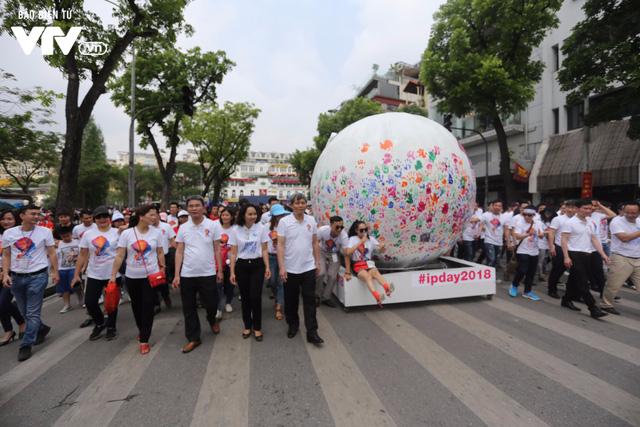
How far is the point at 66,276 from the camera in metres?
5.48

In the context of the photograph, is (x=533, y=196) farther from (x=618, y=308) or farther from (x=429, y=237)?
(x=429, y=237)

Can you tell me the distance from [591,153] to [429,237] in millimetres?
13952

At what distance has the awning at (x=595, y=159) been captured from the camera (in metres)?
12.8

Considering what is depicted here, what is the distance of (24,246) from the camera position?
13.0ft

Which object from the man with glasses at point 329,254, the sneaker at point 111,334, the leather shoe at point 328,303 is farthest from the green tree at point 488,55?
the sneaker at point 111,334

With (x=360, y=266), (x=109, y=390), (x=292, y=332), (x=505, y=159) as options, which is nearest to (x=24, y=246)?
(x=109, y=390)

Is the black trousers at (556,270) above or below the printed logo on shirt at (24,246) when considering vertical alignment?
below

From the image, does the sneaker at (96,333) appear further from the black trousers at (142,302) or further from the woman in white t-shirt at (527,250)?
the woman in white t-shirt at (527,250)

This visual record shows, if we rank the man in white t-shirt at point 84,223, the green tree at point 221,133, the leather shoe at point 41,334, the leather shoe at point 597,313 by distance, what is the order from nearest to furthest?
the leather shoe at point 41,334 < the leather shoe at point 597,313 < the man in white t-shirt at point 84,223 < the green tree at point 221,133

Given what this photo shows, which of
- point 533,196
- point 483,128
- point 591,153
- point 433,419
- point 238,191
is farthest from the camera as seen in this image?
point 238,191

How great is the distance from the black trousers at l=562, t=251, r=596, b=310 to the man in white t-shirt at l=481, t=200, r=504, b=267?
5.95 ft

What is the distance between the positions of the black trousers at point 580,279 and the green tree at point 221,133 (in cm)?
2261

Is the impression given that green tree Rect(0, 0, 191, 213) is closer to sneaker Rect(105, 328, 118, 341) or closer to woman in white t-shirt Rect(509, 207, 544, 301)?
sneaker Rect(105, 328, 118, 341)

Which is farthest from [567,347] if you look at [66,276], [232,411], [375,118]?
[66,276]
